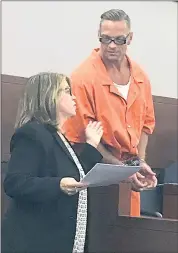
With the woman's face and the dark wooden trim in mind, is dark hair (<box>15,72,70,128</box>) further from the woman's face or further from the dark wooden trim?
the dark wooden trim

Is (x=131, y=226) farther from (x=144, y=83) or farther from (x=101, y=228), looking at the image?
(x=144, y=83)

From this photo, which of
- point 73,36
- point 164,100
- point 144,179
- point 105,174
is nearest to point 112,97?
point 144,179

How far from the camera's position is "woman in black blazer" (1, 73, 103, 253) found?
1.78 metres

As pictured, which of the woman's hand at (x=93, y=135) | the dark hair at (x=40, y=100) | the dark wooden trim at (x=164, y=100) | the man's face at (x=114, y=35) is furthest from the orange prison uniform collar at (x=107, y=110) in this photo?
the dark wooden trim at (x=164, y=100)

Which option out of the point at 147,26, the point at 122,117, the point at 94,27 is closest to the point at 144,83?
the point at 122,117

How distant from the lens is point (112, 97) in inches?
102

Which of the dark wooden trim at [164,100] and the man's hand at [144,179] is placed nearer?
the man's hand at [144,179]

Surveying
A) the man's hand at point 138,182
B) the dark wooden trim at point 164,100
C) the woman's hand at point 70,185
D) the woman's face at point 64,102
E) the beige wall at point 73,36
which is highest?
the beige wall at point 73,36

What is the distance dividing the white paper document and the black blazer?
0.10 metres

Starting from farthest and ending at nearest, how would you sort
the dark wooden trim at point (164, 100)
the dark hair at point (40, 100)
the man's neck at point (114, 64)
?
the dark wooden trim at point (164, 100)
the man's neck at point (114, 64)
the dark hair at point (40, 100)

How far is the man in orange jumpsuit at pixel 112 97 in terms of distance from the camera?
251 cm

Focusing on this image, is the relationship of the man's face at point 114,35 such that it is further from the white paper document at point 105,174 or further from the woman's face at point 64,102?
the white paper document at point 105,174

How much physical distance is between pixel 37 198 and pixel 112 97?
0.90 m

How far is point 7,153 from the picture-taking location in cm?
269
